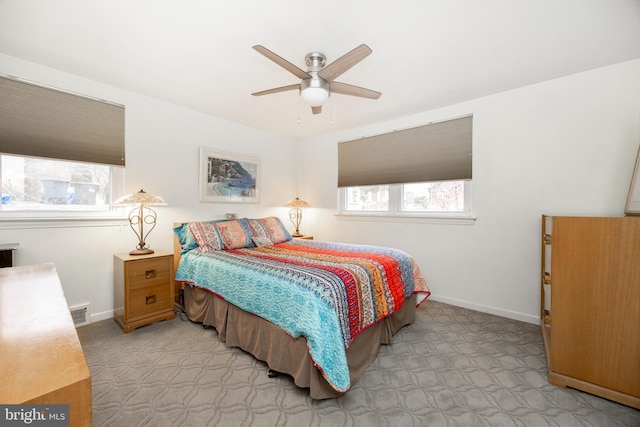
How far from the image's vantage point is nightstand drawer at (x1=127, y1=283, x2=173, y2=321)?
8.30ft

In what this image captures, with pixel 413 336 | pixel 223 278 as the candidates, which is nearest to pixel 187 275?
pixel 223 278

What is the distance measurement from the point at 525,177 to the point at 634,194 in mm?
765

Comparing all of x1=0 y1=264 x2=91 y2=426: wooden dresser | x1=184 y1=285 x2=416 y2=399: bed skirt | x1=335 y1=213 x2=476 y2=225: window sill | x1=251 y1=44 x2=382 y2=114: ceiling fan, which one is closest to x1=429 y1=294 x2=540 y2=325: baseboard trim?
x1=184 y1=285 x2=416 y2=399: bed skirt

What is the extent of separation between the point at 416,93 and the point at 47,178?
374cm

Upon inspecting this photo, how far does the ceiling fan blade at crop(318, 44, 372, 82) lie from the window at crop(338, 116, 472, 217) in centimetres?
189

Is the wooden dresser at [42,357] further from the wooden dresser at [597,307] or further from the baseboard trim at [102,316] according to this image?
the wooden dresser at [597,307]

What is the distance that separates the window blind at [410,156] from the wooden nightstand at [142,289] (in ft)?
8.80

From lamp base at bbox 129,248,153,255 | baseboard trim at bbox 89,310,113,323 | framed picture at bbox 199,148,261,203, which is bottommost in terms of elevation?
baseboard trim at bbox 89,310,113,323

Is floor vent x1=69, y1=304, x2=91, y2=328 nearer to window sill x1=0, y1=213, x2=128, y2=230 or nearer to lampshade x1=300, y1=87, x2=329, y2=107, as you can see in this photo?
window sill x1=0, y1=213, x2=128, y2=230

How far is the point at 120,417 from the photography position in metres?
1.53

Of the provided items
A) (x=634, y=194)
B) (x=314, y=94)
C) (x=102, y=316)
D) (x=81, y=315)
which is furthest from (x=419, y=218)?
(x=81, y=315)

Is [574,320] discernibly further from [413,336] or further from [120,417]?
[120,417]

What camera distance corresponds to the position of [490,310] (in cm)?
300

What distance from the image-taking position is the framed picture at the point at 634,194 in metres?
2.13
